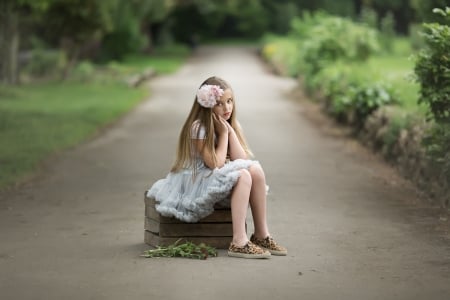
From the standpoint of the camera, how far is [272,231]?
9953 mm

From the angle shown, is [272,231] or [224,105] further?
[272,231]

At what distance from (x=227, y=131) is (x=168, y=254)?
1.12 meters

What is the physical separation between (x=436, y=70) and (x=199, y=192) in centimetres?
442

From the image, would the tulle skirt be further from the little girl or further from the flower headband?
the flower headband

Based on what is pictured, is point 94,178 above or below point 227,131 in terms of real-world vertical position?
below

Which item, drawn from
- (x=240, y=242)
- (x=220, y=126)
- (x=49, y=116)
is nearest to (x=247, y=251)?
(x=240, y=242)

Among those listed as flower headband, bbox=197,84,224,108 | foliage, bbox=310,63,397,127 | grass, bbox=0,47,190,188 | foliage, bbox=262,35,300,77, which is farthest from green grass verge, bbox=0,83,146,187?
foliage, bbox=262,35,300,77

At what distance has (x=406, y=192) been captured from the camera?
12695mm

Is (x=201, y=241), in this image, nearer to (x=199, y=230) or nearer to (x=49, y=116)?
(x=199, y=230)

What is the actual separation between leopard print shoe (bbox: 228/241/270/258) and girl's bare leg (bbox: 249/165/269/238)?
290 millimetres

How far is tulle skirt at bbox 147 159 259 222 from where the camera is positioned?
8445mm

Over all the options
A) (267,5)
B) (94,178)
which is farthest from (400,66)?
(267,5)

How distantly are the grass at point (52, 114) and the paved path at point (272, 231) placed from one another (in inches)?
21.7

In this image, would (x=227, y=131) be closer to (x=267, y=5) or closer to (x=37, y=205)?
(x=37, y=205)
